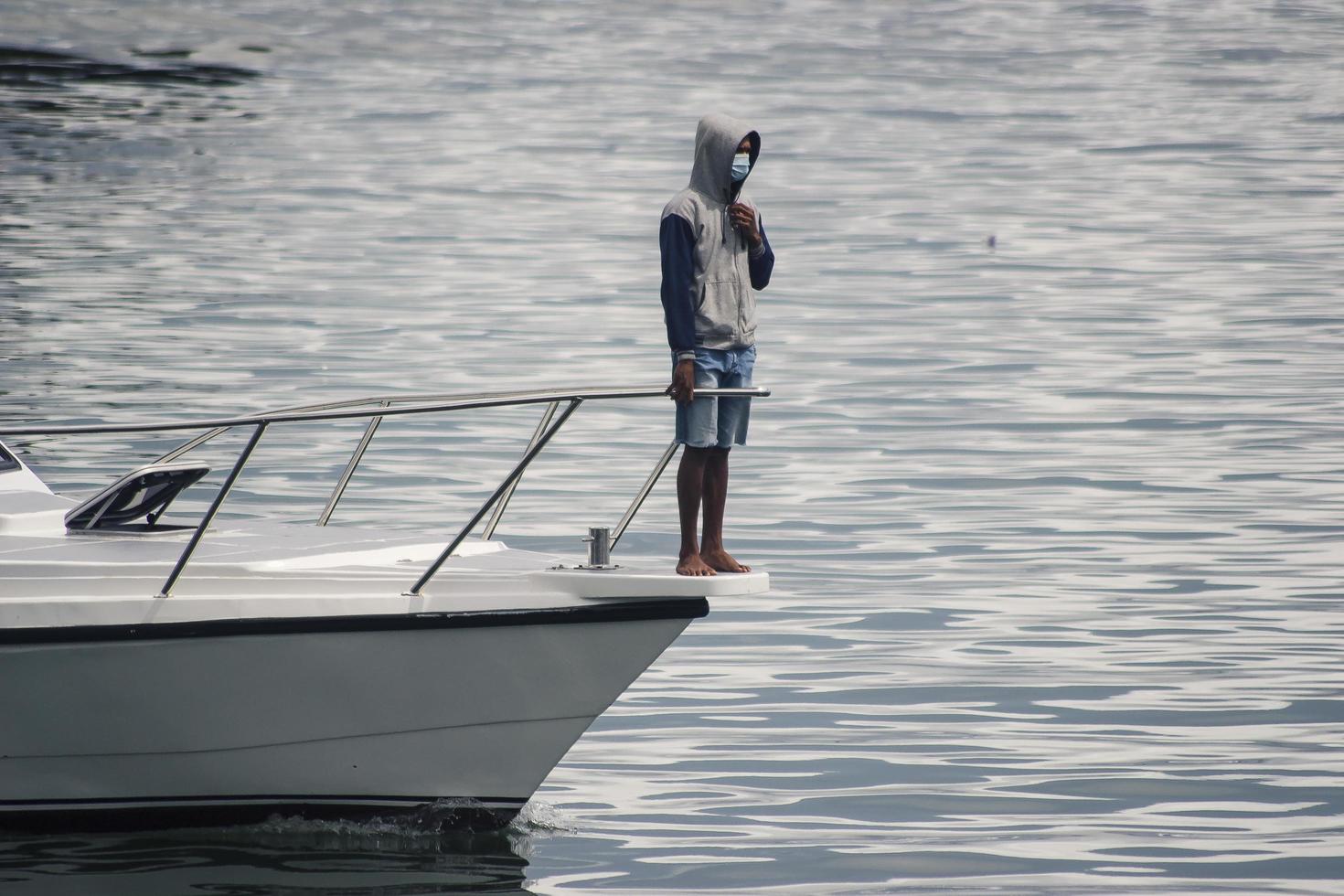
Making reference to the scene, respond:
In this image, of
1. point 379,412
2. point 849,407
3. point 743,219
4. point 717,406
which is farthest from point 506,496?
point 849,407

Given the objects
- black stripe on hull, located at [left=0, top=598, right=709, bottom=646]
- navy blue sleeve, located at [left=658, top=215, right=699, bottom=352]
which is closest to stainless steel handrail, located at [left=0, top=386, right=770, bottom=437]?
navy blue sleeve, located at [left=658, top=215, right=699, bottom=352]

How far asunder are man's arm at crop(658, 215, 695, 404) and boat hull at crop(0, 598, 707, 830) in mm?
871

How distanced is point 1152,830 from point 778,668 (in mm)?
2989

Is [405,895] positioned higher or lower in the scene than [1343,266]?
higher

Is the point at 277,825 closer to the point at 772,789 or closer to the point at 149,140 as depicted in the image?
the point at 772,789

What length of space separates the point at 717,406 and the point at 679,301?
466mm

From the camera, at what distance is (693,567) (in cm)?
761

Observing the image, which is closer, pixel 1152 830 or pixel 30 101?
pixel 1152 830

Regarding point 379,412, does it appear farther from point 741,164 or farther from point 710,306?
point 741,164

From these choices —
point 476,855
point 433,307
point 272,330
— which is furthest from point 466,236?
point 476,855

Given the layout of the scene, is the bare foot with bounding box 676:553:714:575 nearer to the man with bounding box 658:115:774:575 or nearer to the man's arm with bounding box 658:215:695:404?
the man with bounding box 658:115:774:575

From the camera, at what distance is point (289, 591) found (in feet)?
24.6

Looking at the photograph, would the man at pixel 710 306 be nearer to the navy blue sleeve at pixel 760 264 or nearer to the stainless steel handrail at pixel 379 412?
the navy blue sleeve at pixel 760 264

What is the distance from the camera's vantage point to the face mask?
295 inches
